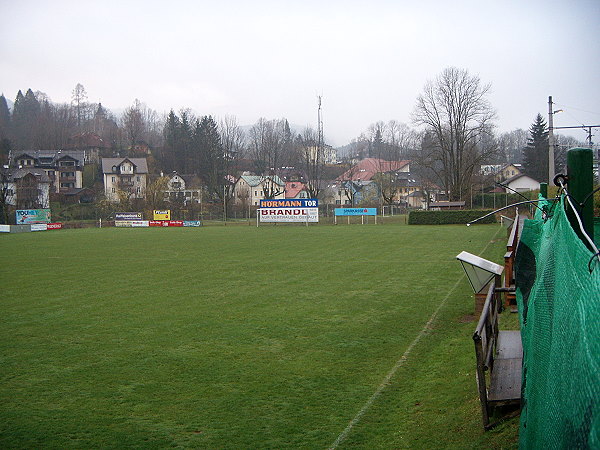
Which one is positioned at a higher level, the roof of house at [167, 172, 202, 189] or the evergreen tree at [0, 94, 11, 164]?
the evergreen tree at [0, 94, 11, 164]

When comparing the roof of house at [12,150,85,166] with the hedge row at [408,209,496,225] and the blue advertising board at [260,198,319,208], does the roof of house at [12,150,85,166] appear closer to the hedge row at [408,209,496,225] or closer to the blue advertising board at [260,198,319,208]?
the blue advertising board at [260,198,319,208]

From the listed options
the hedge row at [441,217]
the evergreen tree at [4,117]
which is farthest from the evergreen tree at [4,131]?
the hedge row at [441,217]

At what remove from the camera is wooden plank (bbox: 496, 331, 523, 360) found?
7.48 metres

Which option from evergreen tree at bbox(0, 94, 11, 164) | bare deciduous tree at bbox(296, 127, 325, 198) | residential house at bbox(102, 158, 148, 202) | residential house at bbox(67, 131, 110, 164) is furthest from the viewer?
residential house at bbox(67, 131, 110, 164)

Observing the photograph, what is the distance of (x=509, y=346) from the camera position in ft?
26.2

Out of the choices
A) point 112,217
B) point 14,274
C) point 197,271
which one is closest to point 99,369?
point 197,271

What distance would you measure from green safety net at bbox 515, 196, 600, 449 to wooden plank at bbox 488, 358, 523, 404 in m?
1.54

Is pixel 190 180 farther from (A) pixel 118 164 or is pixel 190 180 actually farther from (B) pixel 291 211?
(B) pixel 291 211

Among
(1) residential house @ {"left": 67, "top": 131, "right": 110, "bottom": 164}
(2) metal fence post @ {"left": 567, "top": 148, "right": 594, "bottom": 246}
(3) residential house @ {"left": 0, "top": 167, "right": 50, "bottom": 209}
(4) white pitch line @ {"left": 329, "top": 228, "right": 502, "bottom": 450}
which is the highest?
(1) residential house @ {"left": 67, "top": 131, "right": 110, "bottom": 164}

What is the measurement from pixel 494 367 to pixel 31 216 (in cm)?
6160

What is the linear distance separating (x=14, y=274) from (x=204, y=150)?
3247 inches

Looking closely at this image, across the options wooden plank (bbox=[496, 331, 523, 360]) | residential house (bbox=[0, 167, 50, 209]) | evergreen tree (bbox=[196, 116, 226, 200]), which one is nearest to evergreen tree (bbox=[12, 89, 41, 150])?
evergreen tree (bbox=[196, 116, 226, 200])

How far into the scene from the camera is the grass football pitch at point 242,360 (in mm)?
7043

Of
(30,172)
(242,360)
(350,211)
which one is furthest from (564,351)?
(30,172)
